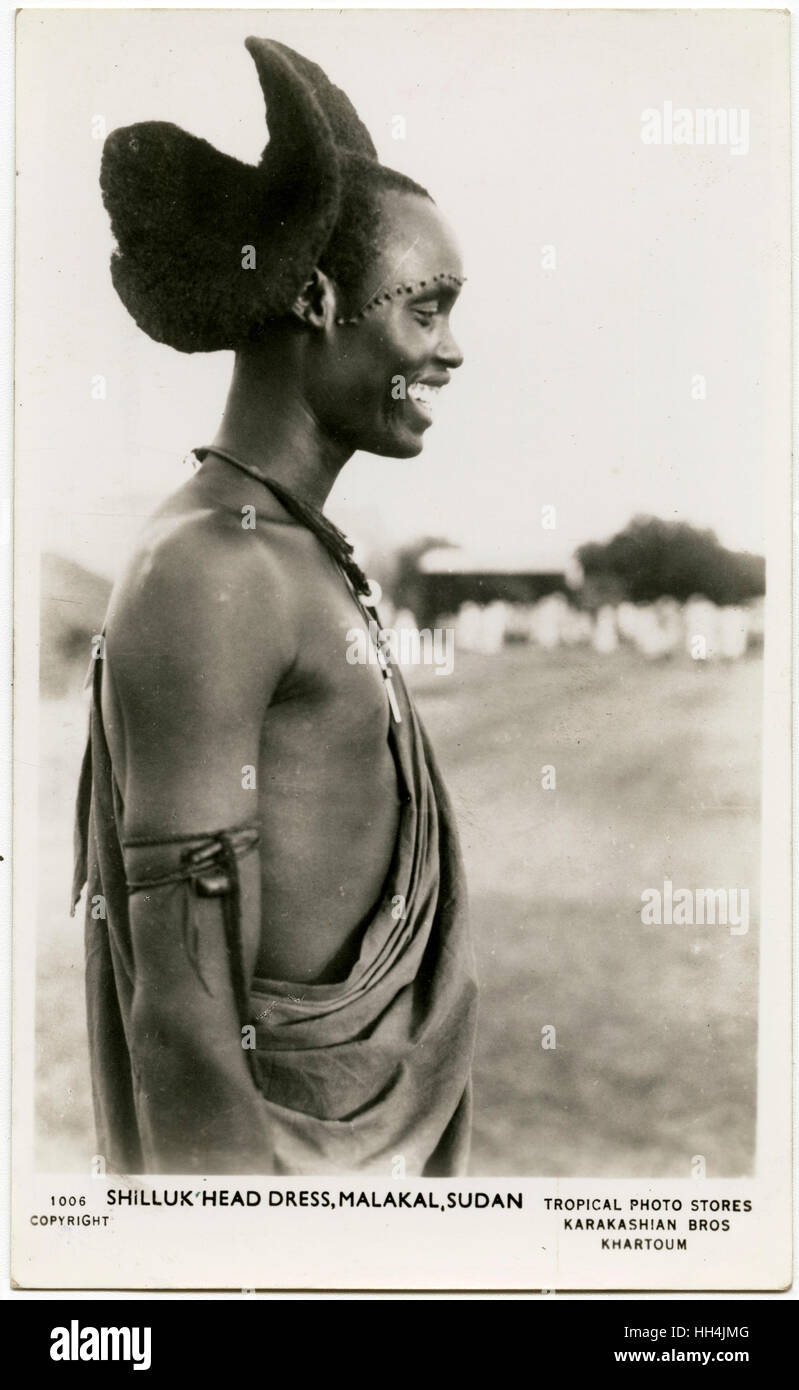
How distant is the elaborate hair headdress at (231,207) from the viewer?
331 centimetres

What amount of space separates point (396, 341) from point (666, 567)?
0.76m

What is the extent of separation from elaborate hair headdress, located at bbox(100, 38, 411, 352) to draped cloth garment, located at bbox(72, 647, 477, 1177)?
0.78m

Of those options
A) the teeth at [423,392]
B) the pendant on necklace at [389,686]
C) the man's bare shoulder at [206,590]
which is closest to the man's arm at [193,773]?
the man's bare shoulder at [206,590]

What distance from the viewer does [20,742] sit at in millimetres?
3586

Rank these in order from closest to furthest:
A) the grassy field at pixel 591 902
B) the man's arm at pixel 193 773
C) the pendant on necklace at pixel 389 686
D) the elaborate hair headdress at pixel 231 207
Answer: the man's arm at pixel 193 773
the elaborate hair headdress at pixel 231 207
the pendant on necklace at pixel 389 686
the grassy field at pixel 591 902

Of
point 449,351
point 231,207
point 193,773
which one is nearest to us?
point 193,773

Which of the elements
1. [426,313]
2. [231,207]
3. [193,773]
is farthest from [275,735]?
[231,207]

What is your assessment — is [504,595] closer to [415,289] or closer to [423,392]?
[423,392]

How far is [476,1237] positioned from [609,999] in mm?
575

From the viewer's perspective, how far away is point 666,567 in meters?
3.61

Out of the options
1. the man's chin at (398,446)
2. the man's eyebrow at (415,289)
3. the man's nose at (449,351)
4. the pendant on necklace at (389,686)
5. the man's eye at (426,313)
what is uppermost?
the man's eyebrow at (415,289)

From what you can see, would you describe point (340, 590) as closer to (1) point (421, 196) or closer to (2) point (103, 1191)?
(1) point (421, 196)

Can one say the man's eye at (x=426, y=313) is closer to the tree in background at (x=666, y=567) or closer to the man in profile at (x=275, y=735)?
the man in profile at (x=275, y=735)

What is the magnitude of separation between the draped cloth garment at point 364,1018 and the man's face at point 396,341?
0.55 meters
